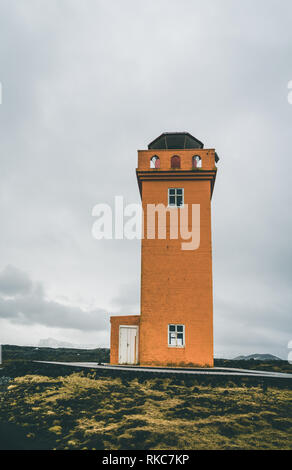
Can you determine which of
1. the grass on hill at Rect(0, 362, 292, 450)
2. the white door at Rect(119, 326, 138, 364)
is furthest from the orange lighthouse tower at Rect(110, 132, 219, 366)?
the grass on hill at Rect(0, 362, 292, 450)

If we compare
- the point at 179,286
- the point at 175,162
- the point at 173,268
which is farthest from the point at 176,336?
the point at 175,162

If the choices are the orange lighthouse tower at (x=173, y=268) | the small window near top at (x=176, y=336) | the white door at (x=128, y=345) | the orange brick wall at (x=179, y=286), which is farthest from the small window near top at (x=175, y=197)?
the white door at (x=128, y=345)

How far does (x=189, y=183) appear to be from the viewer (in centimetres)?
2242

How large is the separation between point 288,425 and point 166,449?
4286 mm

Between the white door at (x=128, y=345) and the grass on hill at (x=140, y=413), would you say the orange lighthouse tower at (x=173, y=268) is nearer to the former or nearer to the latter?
the white door at (x=128, y=345)

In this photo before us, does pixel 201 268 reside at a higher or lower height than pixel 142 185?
lower

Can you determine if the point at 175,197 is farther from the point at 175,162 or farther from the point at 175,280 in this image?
the point at 175,280

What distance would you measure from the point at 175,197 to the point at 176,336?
25.7ft

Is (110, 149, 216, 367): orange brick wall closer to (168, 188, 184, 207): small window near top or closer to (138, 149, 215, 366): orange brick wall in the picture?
(138, 149, 215, 366): orange brick wall

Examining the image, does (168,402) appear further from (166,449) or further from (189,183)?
(189,183)

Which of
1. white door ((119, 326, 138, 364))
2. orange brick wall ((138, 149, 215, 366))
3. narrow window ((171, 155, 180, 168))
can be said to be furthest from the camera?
narrow window ((171, 155, 180, 168))

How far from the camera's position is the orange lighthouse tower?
2042cm

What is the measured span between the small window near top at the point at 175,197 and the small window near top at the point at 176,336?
6.91 m
